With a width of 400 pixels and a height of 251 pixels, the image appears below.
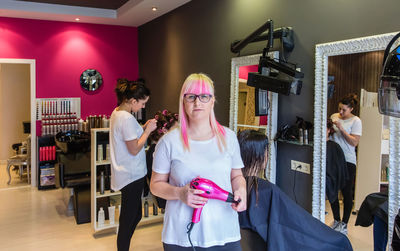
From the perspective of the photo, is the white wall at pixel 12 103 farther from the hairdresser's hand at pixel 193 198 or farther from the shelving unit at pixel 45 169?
the hairdresser's hand at pixel 193 198

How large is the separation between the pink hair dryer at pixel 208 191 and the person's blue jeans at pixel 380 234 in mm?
1269

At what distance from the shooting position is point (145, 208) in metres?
3.71

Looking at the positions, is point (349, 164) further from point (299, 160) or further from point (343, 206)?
point (299, 160)

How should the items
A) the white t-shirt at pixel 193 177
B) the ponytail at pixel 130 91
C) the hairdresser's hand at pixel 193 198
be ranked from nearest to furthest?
the hairdresser's hand at pixel 193 198
the white t-shirt at pixel 193 177
the ponytail at pixel 130 91

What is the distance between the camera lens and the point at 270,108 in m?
2.80

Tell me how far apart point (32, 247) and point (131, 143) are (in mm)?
1637

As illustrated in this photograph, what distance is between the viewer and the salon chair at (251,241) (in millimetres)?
1718

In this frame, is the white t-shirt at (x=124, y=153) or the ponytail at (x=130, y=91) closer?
the white t-shirt at (x=124, y=153)

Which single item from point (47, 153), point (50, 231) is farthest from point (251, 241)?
point (47, 153)

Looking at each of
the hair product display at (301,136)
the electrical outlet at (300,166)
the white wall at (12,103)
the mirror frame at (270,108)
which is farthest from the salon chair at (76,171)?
the white wall at (12,103)

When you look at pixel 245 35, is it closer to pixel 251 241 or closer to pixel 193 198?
pixel 251 241

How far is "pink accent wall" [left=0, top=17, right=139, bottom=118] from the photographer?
513 cm

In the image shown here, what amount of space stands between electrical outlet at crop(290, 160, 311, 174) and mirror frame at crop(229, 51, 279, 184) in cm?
18

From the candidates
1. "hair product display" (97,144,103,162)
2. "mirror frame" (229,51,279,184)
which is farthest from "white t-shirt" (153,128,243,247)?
"hair product display" (97,144,103,162)
